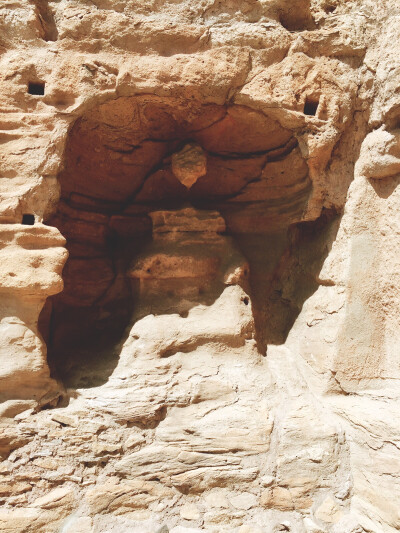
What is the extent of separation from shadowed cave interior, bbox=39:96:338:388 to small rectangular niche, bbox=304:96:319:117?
0.21m

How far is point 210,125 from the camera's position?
3213 millimetres

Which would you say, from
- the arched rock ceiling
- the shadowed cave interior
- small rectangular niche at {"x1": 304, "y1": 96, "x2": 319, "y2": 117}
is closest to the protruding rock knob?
the shadowed cave interior

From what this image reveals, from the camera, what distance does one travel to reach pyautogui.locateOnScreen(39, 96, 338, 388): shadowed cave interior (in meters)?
3.10

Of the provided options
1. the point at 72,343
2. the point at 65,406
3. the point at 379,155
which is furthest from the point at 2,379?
the point at 379,155

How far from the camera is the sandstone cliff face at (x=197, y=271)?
2473 mm

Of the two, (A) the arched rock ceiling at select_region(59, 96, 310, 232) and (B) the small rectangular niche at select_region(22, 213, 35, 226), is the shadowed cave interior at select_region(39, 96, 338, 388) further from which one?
(B) the small rectangular niche at select_region(22, 213, 35, 226)

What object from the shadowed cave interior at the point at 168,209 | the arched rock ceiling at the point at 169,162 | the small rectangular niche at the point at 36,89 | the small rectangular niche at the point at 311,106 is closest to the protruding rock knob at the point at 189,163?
the shadowed cave interior at the point at 168,209

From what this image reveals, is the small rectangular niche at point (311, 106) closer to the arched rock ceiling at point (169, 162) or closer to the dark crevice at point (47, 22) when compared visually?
the arched rock ceiling at point (169, 162)

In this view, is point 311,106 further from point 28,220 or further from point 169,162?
point 28,220

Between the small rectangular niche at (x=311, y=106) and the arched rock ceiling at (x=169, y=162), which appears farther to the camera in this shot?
the arched rock ceiling at (x=169, y=162)

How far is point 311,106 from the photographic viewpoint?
9.81 feet

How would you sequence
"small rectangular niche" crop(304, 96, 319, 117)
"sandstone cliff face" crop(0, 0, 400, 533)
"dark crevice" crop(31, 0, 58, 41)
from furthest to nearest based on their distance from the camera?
1. "small rectangular niche" crop(304, 96, 319, 117)
2. "dark crevice" crop(31, 0, 58, 41)
3. "sandstone cliff face" crop(0, 0, 400, 533)

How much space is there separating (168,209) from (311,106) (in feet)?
4.04

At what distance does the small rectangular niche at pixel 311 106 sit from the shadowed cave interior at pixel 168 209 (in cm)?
21
